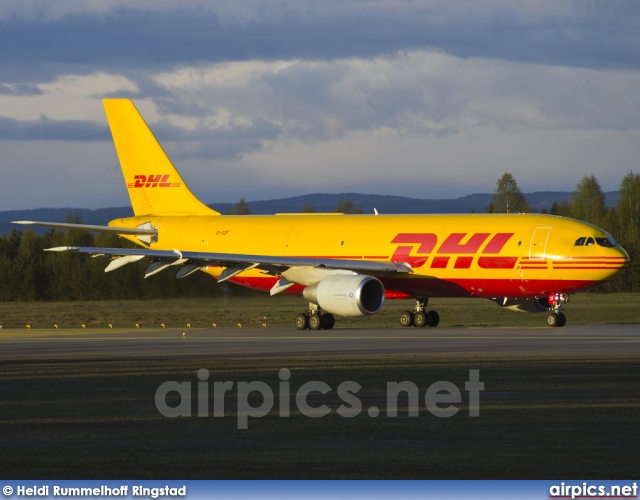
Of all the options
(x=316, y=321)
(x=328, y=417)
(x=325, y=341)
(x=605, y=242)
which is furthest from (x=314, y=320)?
(x=328, y=417)

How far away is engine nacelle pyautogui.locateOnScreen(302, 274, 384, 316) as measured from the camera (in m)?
37.7

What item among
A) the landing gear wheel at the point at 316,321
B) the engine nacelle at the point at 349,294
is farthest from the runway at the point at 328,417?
the landing gear wheel at the point at 316,321

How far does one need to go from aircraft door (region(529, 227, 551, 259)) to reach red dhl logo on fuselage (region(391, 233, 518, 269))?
2.01 ft

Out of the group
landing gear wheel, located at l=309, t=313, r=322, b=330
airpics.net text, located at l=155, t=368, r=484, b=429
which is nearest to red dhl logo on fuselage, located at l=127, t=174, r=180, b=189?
landing gear wheel, located at l=309, t=313, r=322, b=330

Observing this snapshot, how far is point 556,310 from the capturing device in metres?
39.0

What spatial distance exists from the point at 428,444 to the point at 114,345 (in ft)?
65.1

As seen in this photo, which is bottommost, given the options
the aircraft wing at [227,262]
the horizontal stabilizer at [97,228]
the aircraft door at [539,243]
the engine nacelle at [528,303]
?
the engine nacelle at [528,303]

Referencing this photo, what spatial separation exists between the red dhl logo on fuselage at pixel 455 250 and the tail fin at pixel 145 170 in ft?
36.3

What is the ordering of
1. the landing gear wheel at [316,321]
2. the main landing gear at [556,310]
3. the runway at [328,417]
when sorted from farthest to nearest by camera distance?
the landing gear wheel at [316,321] → the main landing gear at [556,310] → the runway at [328,417]

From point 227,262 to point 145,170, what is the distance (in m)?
10.7

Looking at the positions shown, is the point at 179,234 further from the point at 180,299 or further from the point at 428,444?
the point at 428,444

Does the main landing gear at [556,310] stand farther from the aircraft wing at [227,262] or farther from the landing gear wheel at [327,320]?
the landing gear wheel at [327,320]

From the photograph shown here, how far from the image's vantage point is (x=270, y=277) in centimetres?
4434

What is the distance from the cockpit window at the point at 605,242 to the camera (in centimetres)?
3784
